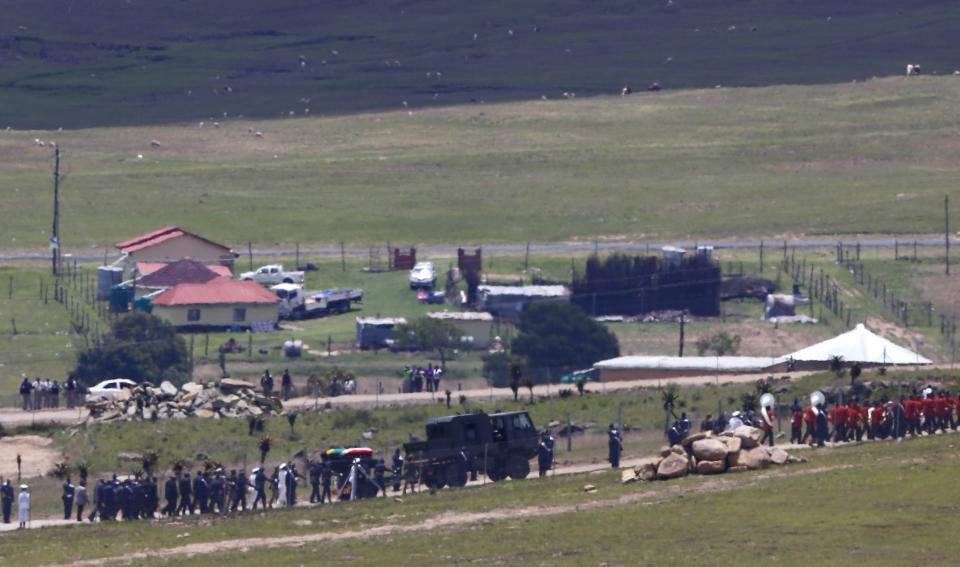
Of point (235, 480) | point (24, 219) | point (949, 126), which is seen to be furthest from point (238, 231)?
point (235, 480)

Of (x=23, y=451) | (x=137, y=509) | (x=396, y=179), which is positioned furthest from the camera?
(x=396, y=179)

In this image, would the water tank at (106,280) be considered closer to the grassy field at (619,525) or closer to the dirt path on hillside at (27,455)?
the dirt path on hillside at (27,455)

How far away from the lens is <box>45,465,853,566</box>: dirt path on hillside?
53.3 meters

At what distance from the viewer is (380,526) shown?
184 ft

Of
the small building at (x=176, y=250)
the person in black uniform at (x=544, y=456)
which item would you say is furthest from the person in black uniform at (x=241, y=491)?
the small building at (x=176, y=250)

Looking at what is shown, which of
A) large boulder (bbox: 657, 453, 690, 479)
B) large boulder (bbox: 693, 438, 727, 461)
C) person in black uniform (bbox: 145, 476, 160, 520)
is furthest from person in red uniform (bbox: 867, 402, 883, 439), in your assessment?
person in black uniform (bbox: 145, 476, 160, 520)

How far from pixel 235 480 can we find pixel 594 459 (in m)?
12.5

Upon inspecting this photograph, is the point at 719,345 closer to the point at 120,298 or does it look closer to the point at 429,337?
the point at 429,337

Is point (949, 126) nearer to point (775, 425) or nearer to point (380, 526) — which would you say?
point (775, 425)

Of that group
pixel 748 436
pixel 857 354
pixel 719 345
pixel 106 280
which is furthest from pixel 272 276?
pixel 748 436

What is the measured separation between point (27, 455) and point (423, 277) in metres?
50.9

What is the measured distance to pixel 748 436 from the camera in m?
61.2

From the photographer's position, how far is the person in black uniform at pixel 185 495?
61.3m

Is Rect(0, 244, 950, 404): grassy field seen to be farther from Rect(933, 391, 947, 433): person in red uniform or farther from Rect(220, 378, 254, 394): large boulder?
Rect(933, 391, 947, 433): person in red uniform
